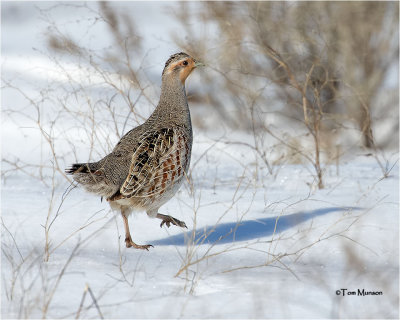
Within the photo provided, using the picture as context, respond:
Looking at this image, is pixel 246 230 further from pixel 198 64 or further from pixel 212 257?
pixel 198 64

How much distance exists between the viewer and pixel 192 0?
9.05 m

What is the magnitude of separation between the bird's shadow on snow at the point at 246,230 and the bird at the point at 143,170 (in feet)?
0.47

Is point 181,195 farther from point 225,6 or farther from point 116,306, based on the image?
point 225,6

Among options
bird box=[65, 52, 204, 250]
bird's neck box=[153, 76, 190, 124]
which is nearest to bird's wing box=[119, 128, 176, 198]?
bird box=[65, 52, 204, 250]

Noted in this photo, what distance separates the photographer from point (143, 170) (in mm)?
4008

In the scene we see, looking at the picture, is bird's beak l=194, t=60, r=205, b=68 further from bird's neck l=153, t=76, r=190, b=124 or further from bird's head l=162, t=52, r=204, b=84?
bird's neck l=153, t=76, r=190, b=124

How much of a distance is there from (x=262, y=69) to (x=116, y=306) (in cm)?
712

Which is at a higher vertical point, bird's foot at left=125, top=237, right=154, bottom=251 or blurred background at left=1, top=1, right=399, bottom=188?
blurred background at left=1, top=1, right=399, bottom=188

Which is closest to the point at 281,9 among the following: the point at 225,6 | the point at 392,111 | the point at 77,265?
the point at 225,6

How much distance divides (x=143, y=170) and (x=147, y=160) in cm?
7

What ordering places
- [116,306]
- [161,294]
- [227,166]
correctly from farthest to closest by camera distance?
[227,166], [161,294], [116,306]

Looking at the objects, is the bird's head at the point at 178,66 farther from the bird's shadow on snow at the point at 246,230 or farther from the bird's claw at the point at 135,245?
the bird's claw at the point at 135,245

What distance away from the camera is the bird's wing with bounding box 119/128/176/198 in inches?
156

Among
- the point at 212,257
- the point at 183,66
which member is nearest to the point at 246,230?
the point at 212,257
